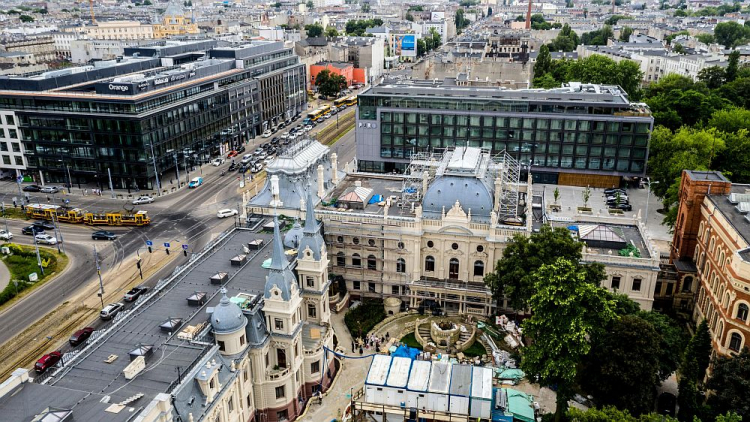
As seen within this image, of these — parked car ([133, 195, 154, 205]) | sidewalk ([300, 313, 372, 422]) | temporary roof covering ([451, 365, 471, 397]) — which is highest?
temporary roof covering ([451, 365, 471, 397])

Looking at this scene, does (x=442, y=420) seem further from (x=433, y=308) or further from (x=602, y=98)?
(x=602, y=98)

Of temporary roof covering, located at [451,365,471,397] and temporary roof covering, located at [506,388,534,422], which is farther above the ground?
temporary roof covering, located at [451,365,471,397]

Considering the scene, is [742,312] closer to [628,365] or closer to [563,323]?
[628,365]

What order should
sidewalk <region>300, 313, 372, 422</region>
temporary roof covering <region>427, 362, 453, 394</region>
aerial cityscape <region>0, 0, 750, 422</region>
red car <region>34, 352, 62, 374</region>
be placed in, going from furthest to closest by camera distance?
red car <region>34, 352, 62, 374</region>
sidewalk <region>300, 313, 372, 422</region>
temporary roof covering <region>427, 362, 453, 394</region>
aerial cityscape <region>0, 0, 750, 422</region>

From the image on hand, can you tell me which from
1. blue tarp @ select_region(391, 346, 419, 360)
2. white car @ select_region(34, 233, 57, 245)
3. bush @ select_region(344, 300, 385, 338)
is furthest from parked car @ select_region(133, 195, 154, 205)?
blue tarp @ select_region(391, 346, 419, 360)

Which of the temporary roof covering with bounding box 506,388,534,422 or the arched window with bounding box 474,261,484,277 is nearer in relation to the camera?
the temporary roof covering with bounding box 506,388,534,422

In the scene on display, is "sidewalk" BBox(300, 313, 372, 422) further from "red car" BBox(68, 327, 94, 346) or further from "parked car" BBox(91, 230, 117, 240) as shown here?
"parked car" BBox(91, 230, 117, 240)
